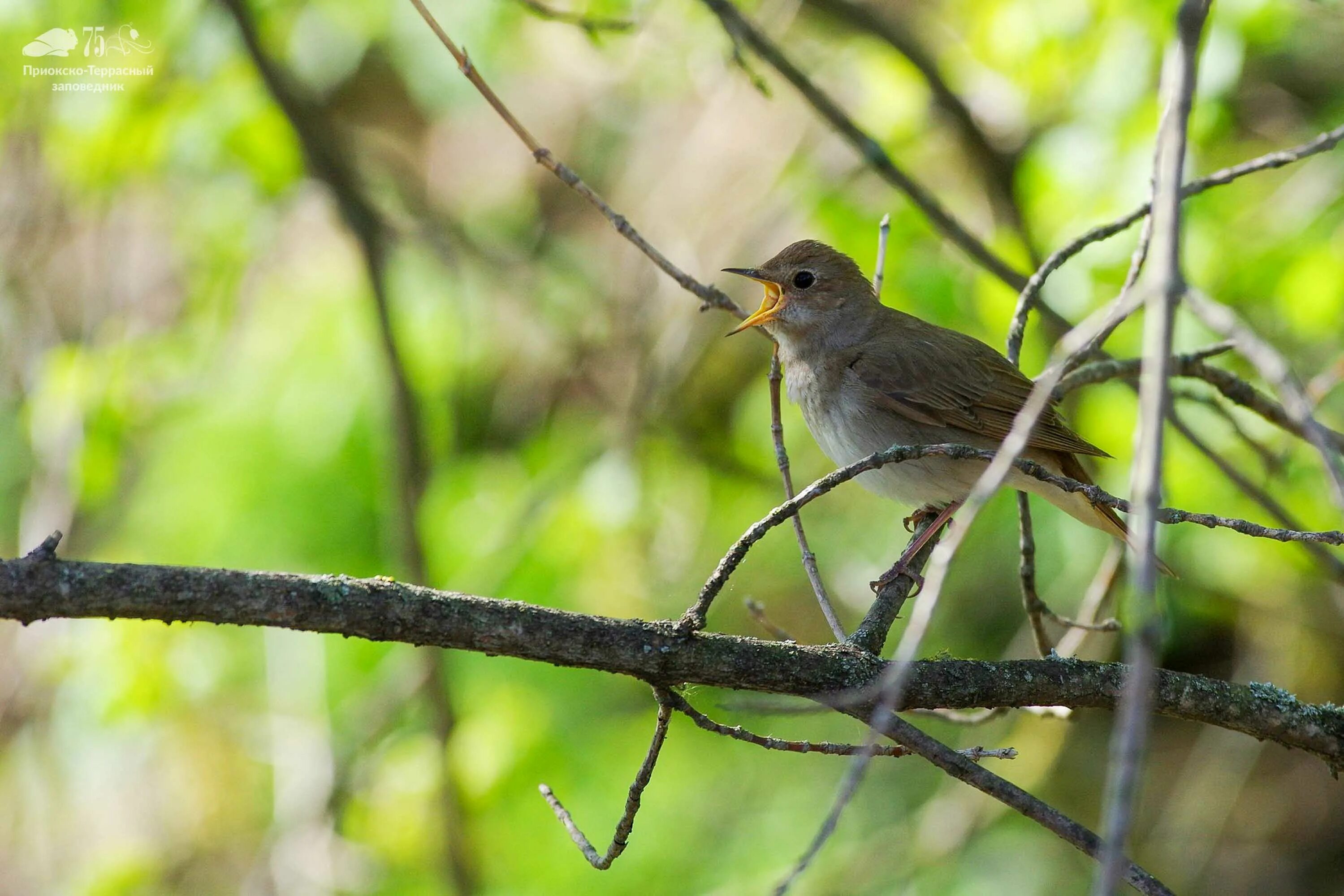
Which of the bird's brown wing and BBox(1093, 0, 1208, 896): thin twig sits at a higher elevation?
the bird's brown wing

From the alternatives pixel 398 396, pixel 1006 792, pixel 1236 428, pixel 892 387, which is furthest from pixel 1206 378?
pixel 398 396

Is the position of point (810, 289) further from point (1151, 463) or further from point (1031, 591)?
point (1151, 463)

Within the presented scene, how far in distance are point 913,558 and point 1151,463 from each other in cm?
256

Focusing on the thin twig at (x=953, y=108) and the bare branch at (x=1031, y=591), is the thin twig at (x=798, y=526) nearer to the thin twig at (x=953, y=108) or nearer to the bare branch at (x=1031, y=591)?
the bare branch at (x=1031, y=591)

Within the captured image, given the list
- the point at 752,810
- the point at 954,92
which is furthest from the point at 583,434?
the point at 954,92

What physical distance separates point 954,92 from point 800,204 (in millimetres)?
1038

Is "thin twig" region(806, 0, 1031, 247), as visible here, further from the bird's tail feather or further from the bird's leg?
the bird's leg

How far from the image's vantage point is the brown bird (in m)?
4.25

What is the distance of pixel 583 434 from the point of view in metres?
6.74

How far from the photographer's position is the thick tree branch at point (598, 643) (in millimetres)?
1960

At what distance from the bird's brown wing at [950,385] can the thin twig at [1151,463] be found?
3.07 metres

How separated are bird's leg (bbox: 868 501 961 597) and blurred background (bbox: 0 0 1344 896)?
1.69 ft

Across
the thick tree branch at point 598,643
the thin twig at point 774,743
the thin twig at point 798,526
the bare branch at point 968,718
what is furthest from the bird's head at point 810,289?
the thin twig at point 774,743

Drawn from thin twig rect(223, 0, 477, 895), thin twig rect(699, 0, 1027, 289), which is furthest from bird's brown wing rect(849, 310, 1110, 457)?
thin twig rect(223, 0, 477, 895)
